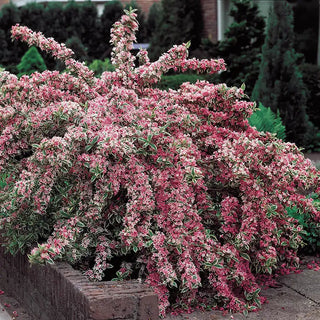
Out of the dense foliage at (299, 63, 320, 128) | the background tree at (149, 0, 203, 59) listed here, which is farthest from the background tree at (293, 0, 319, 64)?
the background tree at (149, 0, 203, 59)

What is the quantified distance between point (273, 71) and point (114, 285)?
5738 mm

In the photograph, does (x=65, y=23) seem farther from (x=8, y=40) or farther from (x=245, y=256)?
(x=245, y=256)

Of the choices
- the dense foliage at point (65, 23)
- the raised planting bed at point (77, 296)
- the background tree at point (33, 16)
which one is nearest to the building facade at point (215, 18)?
the dense foliage at point (65, 23)

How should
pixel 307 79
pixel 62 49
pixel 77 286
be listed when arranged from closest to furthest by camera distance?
pixel 77 286 < pixel 62 49 < pixel 307 79

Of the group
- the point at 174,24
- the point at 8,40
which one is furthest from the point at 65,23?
the point at 174,24

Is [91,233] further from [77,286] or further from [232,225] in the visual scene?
[232,225]

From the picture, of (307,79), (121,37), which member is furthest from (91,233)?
(307,79)

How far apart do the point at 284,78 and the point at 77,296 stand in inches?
232

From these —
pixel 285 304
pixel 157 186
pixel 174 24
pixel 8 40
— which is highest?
pixel 174 24

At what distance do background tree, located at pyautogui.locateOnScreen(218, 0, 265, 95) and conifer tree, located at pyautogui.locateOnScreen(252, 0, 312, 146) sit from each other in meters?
1.63

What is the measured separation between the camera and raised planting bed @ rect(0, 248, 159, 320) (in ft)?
9.71

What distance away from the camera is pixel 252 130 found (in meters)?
4.10

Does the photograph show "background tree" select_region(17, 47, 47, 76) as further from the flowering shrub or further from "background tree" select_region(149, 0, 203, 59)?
the flowering shrub

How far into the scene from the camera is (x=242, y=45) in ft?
34.3
